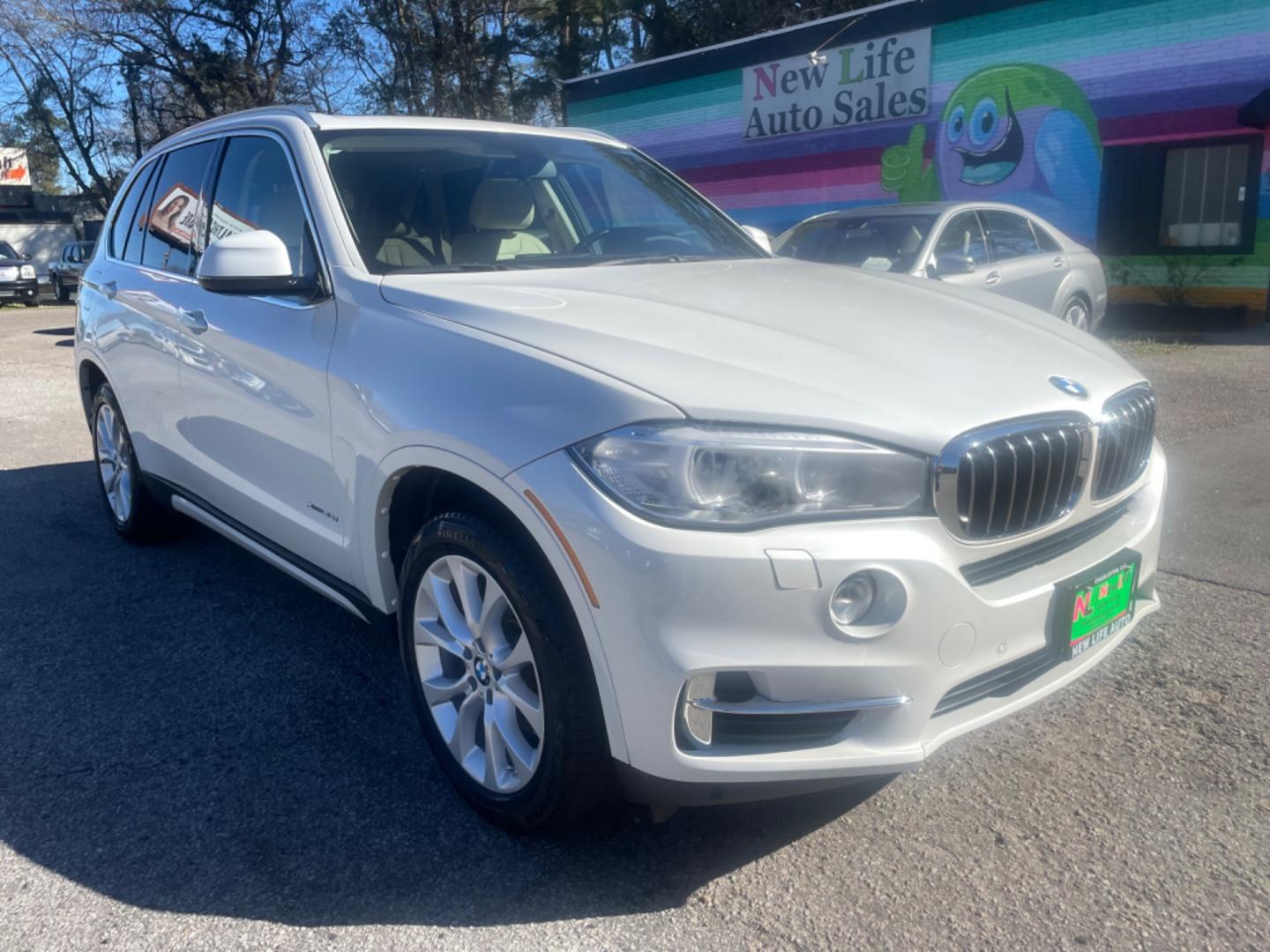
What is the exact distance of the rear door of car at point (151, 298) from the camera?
14.4 feet

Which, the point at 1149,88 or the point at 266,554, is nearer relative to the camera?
the point at 266,554

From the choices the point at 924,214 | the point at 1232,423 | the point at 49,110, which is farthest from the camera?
the point at 49,110

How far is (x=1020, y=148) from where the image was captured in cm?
1658

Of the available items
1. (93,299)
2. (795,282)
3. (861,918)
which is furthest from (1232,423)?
(93,299)

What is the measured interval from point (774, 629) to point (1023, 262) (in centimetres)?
847

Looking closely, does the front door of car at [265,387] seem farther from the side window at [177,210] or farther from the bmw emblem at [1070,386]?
the bmw emblem at [1070,386]

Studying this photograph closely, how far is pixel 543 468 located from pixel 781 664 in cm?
66

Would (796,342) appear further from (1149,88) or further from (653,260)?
(1149,88)

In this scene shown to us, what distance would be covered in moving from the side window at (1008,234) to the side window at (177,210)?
7.01 meters

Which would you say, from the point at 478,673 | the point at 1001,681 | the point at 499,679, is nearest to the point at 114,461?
the point at 478,673

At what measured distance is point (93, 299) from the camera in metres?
5.27

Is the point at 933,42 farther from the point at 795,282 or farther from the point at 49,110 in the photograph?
the point at 49,110

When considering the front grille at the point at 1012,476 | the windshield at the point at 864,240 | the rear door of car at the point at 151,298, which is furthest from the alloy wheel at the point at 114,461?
the windshield at the point at 864,240

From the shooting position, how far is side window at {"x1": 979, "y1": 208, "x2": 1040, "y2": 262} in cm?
977
